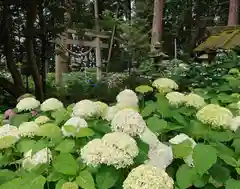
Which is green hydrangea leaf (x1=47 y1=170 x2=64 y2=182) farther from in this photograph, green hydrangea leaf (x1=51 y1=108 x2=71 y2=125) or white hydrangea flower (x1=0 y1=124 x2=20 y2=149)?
green hydrangea leaf (x1=51 y1=108 x2=71 y2=125)

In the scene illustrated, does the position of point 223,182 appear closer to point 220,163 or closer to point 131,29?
point 220,163

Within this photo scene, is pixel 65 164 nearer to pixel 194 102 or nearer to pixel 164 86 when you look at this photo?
pixel 194 102

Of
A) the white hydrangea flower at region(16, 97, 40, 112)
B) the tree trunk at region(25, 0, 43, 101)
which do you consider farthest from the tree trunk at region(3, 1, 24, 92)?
the white hydrangea flower at region(16, 97, 40, 112)

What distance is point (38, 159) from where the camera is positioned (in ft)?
3.77

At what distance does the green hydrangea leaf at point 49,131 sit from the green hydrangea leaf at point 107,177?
0.91 ft

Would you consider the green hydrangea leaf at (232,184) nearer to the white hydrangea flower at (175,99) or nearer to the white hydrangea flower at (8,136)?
the white hydrangea flower at (175,99)

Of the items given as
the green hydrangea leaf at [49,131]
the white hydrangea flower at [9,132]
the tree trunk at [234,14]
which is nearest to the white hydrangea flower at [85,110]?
the green hydrangea leaf at [49,131]

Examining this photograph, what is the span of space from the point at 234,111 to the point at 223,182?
604mm

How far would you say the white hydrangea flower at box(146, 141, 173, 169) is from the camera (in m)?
1.14

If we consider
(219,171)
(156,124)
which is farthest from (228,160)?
(156,124)

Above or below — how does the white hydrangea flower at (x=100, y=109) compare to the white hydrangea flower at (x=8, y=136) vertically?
above

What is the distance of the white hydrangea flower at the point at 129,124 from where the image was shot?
3.82 feet

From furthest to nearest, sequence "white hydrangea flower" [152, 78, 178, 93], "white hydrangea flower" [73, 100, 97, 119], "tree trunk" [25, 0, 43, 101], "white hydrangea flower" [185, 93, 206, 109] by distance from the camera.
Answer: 1. "tree trunk" [25, 0, 43, 101]
2. "white hydrangea flower" [152, 78, 178, 93]
3. "white hydrangea flower" [185, 93, 206, 109]
4. "white hydrangea flower" [73, 100, 97, 119]

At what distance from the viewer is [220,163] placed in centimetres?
117
